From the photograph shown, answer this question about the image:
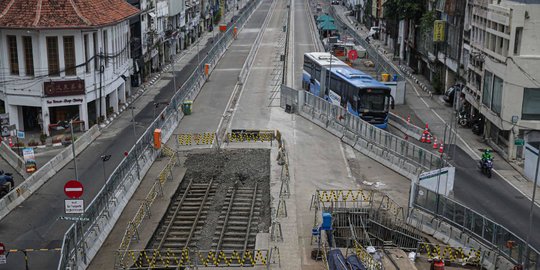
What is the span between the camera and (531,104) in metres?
50.8

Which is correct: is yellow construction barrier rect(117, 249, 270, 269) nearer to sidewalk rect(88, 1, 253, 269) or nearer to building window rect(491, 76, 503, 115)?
sidewalk rect(88, 1, 253, 269)

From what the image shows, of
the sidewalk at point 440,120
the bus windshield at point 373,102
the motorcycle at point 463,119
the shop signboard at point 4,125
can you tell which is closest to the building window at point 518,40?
the sidewalk at point 440,120

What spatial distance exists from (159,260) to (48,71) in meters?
29.1

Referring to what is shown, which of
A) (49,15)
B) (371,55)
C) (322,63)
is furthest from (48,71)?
(371,55)

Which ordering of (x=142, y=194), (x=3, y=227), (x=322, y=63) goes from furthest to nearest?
(x=322, y=63) < (x=142, y=194) < (x=3, y=227)

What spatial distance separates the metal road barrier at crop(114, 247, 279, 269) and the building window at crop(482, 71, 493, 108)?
30.7 metres

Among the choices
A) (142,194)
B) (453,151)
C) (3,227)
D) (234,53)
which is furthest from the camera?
(234,53)

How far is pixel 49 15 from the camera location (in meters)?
55.9

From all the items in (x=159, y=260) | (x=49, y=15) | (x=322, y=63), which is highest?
(x=49, y=15)

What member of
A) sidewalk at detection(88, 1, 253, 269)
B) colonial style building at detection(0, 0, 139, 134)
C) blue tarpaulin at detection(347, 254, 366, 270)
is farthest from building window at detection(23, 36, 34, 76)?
blue tarpaulin at detection(347, 254, 366, 270)

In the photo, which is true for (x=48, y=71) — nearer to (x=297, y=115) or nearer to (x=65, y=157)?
(x=65, y=157)

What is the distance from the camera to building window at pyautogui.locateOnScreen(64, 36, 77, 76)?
5709cm

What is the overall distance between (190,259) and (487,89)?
33.3 meters

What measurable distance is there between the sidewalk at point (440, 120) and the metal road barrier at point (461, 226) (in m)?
10.1
